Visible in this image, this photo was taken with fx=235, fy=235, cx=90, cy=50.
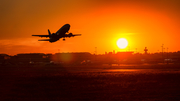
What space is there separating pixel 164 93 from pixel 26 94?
21.3 m

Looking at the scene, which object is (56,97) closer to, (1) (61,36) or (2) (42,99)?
(2) (42,99)

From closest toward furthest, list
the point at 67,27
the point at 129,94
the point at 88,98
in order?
the point at 88,98
the point at 129,94
the point at 67,27

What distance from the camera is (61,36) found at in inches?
3219

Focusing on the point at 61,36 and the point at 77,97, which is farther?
the point at 61,36

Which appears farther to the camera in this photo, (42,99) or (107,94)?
(107,94)

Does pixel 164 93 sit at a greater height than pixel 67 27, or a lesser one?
lesser


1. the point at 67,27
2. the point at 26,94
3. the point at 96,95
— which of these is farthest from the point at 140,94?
the point at 67,27

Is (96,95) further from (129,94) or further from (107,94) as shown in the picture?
(129,94)

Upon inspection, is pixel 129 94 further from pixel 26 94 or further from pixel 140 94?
pixel 26 94

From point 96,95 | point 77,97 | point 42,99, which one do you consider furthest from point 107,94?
point 42,99

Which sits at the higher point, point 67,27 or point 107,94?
point 67,27

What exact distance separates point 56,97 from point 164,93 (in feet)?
53.1

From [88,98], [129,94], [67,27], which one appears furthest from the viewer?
[67,27]

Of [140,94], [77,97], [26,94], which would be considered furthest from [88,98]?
[26,94]
